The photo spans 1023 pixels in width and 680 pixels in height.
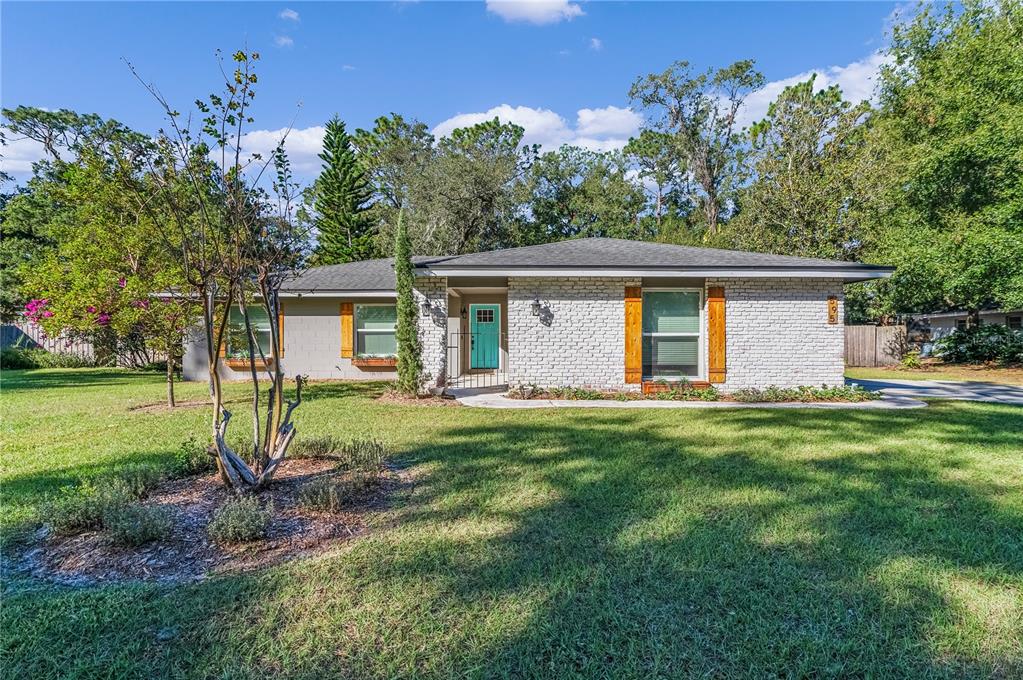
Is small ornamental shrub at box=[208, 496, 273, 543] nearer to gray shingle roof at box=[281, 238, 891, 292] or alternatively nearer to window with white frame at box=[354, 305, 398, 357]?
gray shingle roof at box=[281, 238, 891, 292]

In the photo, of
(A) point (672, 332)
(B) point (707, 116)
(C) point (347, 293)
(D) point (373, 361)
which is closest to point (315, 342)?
(D) point (373, 361)

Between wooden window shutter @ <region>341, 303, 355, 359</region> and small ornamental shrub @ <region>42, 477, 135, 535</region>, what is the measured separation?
948 cm

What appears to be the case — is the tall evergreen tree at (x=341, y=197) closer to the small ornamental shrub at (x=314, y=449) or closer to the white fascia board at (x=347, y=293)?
the white fascia board at (x=347, y=293)

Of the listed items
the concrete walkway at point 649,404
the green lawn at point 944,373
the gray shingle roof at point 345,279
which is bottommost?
the concrete walkway at point 649,404

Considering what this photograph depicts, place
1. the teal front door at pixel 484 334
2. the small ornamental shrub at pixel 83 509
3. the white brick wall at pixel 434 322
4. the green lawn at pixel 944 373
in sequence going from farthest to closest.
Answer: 1. the teal front door at pixel 484 334
2. the green lawn at pixel 944 373
3. the white brick wall at pixel 434 322
4. the small ornamental shrub at pixel 83 509

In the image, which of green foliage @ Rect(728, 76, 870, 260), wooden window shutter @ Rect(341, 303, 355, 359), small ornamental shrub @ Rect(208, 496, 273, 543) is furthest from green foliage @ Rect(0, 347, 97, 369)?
green foliage @ Rect(728, 76, 870, 260)

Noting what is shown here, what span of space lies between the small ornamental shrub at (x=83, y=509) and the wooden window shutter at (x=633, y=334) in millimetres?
8139

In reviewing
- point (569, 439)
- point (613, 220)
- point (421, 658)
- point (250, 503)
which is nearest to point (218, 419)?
point (250, 503)

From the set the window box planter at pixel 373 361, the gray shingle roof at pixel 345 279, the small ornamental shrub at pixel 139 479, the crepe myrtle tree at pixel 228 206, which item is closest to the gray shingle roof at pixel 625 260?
the gray shingle roof at pixel 345 279

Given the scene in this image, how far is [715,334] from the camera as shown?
9695 mm

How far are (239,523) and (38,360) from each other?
67.0 feet

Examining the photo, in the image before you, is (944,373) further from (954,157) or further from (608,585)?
(608,585)

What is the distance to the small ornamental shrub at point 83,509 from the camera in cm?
326

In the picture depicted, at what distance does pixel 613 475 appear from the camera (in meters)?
4.59
